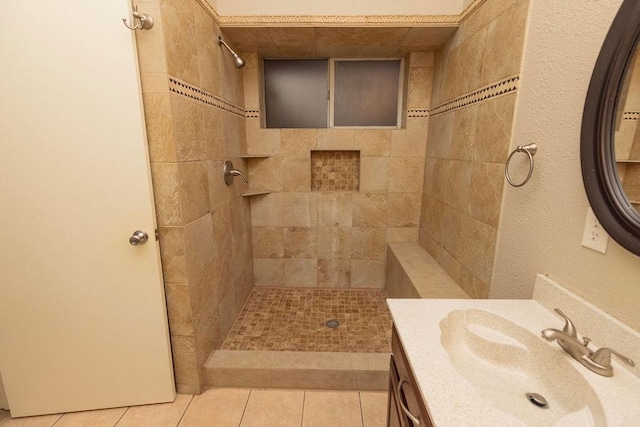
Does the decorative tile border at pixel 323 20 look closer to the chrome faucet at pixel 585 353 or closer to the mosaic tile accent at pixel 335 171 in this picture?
the mosaic tile accent at pixel 335 171

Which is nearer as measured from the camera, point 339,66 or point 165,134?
point 165,134

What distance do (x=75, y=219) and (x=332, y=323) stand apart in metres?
1.66

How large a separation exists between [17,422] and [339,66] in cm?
299

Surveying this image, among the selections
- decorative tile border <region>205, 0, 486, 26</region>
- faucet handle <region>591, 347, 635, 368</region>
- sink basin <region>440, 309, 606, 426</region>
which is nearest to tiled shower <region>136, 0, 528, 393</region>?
decorative tile border <region>205, 0, 486, 26</region>

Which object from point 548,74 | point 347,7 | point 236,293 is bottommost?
point 236,293

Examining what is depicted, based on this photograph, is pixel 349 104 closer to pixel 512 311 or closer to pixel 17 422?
pixel 512 311

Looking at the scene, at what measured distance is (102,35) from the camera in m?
1.10

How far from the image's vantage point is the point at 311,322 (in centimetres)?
211

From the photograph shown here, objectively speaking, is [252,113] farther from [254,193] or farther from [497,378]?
[497,378]

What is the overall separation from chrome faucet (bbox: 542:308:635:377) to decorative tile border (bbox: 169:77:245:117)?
163 cm

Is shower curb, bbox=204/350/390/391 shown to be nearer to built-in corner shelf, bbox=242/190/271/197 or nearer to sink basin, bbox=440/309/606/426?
sink basin, bbox=440/309/606/426

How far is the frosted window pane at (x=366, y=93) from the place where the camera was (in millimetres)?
2357

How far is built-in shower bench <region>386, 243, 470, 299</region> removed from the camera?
1674 millimetres

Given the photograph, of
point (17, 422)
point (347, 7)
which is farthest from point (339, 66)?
point (17, 422)
